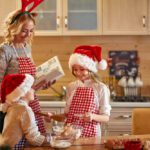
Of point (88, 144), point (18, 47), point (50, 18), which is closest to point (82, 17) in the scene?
point (50, 18)

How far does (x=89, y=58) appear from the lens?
103 inches

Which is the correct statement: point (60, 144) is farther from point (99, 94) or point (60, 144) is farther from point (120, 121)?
point (120, 121)

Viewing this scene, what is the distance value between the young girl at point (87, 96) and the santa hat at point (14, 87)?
0.44 metres

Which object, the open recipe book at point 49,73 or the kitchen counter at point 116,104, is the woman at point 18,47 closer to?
A: the open recipe book at point 49,73

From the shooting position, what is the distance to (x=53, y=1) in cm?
378

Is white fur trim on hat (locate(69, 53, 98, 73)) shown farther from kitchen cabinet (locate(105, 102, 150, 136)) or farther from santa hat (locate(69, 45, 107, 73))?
kitchen cabinet (locate(105, 102, 150, 136))

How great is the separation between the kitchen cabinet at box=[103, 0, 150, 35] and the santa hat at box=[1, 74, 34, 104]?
1700 mm

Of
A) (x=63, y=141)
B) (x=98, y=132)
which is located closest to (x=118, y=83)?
(x=98, y=132)

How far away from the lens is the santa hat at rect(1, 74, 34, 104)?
215 cm

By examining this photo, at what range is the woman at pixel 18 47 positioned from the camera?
259 centimetres

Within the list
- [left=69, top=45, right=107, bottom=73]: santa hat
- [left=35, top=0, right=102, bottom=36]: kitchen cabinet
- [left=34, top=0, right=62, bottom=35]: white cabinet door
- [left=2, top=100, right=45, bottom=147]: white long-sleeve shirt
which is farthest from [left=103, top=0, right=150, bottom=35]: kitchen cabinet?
[left=2, top=100, right=45, bottom=147]: white long-sleeve shirt

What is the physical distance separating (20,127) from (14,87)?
25cm

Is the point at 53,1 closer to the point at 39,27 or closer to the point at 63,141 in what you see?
the point at 39,27

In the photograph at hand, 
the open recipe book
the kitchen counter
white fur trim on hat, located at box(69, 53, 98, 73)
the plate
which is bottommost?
the plate
